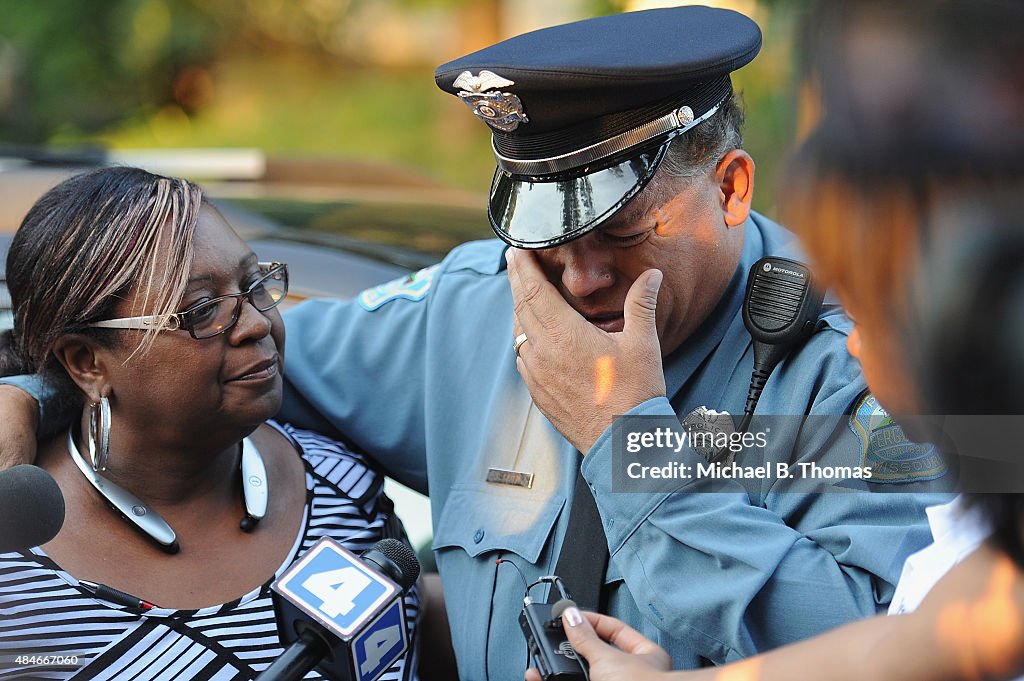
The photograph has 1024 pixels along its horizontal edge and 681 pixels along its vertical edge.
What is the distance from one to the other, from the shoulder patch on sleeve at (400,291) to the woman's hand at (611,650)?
3.93 ft

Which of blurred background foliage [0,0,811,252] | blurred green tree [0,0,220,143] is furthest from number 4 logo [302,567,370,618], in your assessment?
blurred green tree [0,0,220,143]

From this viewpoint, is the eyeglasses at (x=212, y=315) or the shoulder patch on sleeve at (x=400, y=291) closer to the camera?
the eyeglasses at (x=212, y=315)

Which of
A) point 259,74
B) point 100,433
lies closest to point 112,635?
point 100,433

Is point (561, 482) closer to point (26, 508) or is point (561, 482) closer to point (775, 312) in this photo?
point (775, 312)

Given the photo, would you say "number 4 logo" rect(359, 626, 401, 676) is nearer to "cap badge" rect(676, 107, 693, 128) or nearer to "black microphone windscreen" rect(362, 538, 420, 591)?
"black microphone windscreen" rect(362, 538, 420, 591)

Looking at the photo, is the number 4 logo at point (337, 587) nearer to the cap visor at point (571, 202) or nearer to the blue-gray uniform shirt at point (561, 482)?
the blue-gray uniform shirt at point (561, 482)

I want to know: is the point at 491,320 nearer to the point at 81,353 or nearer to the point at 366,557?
the point at 81,353

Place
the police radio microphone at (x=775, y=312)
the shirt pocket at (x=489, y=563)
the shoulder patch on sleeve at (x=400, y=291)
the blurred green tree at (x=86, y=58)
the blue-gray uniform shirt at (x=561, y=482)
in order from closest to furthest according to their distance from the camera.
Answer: the blue-gray uniform shirt at (x=561, y=482) → the police radio microphone at (x=775, y=312) → the shirt pocket at (x=489, y=563) → the shoulder patch on sleeve at (x=400, y=291) → the blurred green tree at (x=86, y=58)

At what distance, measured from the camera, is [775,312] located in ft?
7.16

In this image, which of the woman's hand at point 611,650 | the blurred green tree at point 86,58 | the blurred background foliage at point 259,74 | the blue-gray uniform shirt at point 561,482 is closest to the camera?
the woman's hand at point 611,650

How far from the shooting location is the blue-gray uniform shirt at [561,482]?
187 centimetres

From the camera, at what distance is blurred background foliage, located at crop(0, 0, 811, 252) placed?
11.8 m

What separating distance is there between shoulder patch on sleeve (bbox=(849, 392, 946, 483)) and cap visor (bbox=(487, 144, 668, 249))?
0.55 meters

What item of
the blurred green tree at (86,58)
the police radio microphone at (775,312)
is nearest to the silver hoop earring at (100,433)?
the police radio microphone at (775,312)
